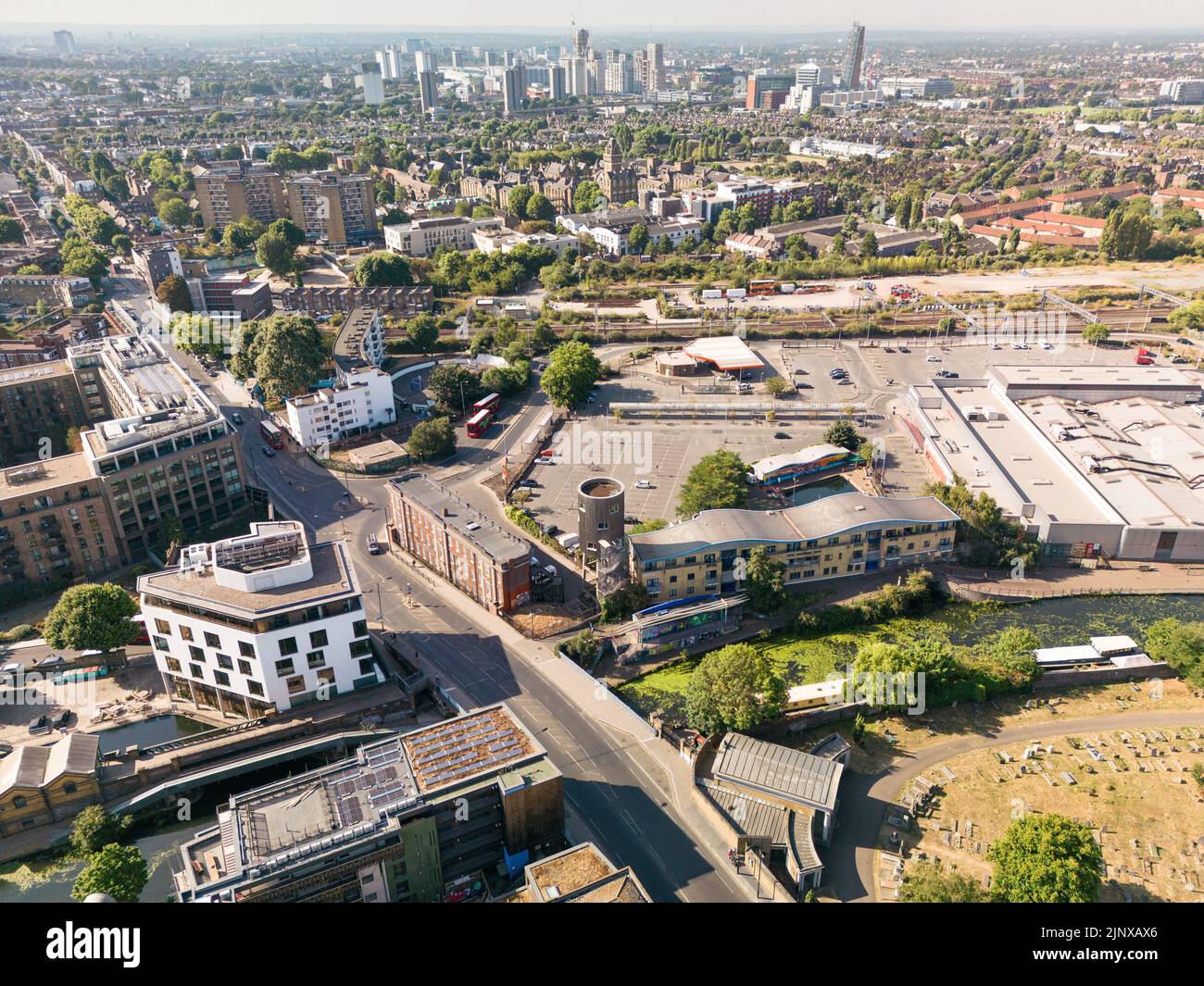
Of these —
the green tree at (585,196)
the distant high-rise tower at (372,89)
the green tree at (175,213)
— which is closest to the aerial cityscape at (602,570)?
the green tree at (175,213)

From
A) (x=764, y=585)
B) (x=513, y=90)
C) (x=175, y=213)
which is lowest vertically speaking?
(x=764, y=585)

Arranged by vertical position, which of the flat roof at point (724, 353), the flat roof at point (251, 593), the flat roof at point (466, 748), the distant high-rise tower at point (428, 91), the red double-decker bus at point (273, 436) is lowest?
the red double-decker bus at point (273, 436)

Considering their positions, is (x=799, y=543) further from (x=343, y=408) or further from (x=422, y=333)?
(x=422, y=333)

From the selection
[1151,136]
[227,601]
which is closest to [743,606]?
[227,601]

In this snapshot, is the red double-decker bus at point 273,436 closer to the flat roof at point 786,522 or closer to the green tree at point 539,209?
the flat roof at point 786,522

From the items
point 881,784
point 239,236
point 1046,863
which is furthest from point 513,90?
point 1046,863

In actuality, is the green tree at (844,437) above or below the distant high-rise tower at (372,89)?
below

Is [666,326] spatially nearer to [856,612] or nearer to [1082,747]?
[856,612]

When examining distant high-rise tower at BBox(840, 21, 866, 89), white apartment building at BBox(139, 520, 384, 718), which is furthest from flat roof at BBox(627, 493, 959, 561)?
distant high-rise tower at BBox(840, 21, 866, 89)
